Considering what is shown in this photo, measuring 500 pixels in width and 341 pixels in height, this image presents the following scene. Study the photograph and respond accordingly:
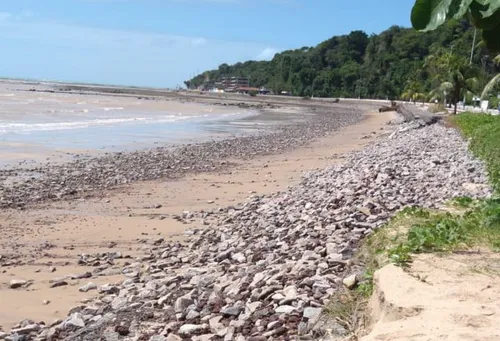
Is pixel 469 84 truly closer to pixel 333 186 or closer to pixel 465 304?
pixel 333 186

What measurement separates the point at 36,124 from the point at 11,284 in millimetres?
26097

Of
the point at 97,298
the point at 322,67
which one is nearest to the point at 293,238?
the point at 97,298

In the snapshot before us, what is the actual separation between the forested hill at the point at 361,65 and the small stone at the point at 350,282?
7982cm

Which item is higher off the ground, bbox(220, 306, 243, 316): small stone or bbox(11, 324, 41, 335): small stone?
bbox(220, 306, 243, 316): small stone

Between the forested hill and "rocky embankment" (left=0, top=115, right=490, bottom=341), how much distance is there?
2957 inches

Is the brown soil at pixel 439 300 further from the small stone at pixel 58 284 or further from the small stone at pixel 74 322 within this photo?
the small stone at pixel 58 284

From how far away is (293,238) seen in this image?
725 cm

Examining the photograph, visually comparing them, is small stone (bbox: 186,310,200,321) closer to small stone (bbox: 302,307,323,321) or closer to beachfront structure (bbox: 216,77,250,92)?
small stone (bbox: 302,307,323,321)

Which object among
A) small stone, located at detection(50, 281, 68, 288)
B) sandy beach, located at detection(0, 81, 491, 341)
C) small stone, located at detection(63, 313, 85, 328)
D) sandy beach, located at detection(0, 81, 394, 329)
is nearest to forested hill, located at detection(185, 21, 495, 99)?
sandy beach, located at detection(0, 81, 394, 329)

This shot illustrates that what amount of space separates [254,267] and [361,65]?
443 feet

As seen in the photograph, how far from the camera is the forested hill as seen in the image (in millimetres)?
105762

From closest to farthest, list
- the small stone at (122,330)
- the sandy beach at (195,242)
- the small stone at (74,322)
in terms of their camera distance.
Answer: the sandy beach at (195,242)
the small stone at (122,330)
the small stone at (74,322)

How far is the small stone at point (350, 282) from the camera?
498 cm

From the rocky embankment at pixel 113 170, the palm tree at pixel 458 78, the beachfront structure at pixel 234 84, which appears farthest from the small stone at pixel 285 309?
the beachfront structure at pixel 234 84
